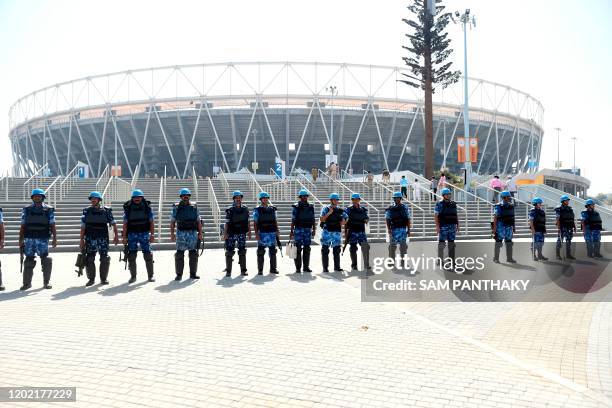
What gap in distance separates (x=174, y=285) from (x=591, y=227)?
9.70 metres

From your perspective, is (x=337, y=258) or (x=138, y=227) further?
(x=337, y=258)

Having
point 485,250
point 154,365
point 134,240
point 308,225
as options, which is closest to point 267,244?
point 308,225

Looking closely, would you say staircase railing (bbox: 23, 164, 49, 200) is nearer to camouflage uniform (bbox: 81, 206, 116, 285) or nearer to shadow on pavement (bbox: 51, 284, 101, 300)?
camouflage uniform (bbox: 81, 206, 116, 285)

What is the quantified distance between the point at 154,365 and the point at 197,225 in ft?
18.8

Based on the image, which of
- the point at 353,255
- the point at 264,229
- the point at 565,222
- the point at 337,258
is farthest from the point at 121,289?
the point at 565,222

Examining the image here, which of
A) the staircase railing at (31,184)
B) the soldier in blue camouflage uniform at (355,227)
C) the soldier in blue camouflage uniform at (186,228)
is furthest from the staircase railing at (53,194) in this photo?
the soldier in blue camouflage uniform at (355,227)

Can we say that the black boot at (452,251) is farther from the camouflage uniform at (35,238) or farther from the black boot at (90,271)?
the camouflage uniform at (35,238)

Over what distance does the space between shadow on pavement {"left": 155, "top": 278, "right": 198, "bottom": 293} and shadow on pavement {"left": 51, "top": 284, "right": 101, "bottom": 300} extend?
1.07 metres

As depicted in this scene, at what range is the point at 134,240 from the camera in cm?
959

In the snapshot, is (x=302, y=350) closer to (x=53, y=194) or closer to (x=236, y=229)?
(x=236, y=229)

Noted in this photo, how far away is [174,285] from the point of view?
29.5 ft

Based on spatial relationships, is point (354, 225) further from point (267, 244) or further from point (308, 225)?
point (267, 244)

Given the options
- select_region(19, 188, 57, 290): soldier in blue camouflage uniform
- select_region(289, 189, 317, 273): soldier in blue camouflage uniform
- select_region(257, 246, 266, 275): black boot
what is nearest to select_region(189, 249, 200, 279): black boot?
select_region(257, 246, 266, 275): black boot

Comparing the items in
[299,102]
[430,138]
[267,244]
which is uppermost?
[299,102]
